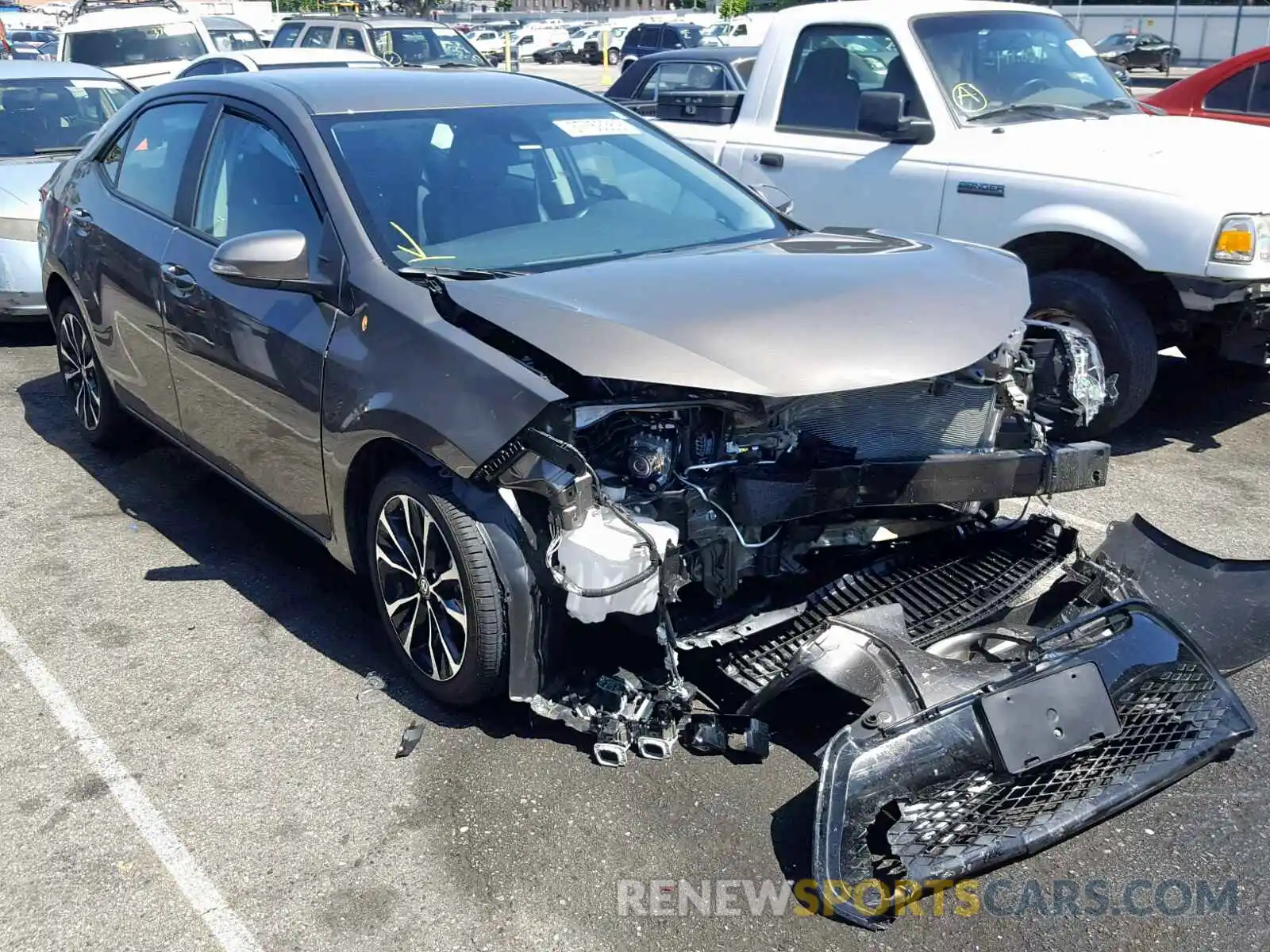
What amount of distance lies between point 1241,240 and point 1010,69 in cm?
196

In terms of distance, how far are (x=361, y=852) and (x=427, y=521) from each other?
3.12 feet

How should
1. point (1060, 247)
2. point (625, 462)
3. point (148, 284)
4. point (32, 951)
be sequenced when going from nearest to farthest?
1. point (32, 951)
2. point (625, 462)
3. point (148, 284)
4. point (1060, 247)

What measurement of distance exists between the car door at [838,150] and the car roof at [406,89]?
2345 mm

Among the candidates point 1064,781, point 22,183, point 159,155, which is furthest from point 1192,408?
point 22,183

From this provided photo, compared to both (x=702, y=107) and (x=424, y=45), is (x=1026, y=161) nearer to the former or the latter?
(x=702, y=107)

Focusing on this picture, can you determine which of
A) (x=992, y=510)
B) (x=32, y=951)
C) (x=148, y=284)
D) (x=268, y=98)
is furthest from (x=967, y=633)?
(x=148, y=284)

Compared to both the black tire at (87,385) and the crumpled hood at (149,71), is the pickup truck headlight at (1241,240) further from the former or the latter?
the crumpled hood at (149,71)

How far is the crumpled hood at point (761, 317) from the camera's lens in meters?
3.10

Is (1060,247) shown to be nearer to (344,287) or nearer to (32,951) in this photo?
(344,287)

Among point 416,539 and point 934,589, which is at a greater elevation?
point 416,539

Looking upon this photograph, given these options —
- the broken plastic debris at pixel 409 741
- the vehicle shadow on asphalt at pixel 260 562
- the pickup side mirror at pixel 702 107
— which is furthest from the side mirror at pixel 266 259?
Answer: the pickup side mirror at pixel 702 107

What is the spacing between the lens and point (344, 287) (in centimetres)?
370

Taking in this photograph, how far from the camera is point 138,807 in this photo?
130 inches

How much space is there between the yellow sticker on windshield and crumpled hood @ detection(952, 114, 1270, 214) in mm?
154
